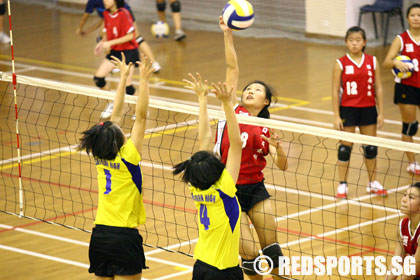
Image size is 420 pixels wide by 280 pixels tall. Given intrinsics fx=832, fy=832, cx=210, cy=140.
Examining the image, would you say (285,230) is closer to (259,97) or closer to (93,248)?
(259,97)

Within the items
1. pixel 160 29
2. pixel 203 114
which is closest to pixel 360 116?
pixel 203 114

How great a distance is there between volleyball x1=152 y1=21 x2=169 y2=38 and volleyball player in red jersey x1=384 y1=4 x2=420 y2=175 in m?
8.96

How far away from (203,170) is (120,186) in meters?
0.91

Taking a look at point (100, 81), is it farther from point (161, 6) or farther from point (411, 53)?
point (161, 6)

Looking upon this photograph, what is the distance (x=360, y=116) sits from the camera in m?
9.87

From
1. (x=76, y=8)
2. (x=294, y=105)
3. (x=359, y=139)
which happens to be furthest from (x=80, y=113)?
(x=76, y=8)

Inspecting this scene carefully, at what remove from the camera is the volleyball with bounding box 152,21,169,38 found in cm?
1872

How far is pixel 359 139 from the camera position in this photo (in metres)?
6.70

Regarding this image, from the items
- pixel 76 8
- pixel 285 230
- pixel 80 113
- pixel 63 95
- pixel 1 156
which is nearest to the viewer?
pixel 285 230

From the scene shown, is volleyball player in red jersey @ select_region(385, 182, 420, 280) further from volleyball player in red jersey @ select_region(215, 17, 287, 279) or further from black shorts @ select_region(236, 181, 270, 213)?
black shorts @ select_region(236, 181, 270, 213)

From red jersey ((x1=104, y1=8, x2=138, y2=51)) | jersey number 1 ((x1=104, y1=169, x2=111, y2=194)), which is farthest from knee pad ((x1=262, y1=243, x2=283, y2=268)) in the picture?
red jersey ((x1=104, y1=8, x2=138, y2=51))

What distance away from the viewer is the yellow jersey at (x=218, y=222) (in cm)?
550

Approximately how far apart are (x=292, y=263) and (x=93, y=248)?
2.44 metres

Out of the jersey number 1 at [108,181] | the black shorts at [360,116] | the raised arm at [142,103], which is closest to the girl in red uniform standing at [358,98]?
the black shorts at [360,116]
